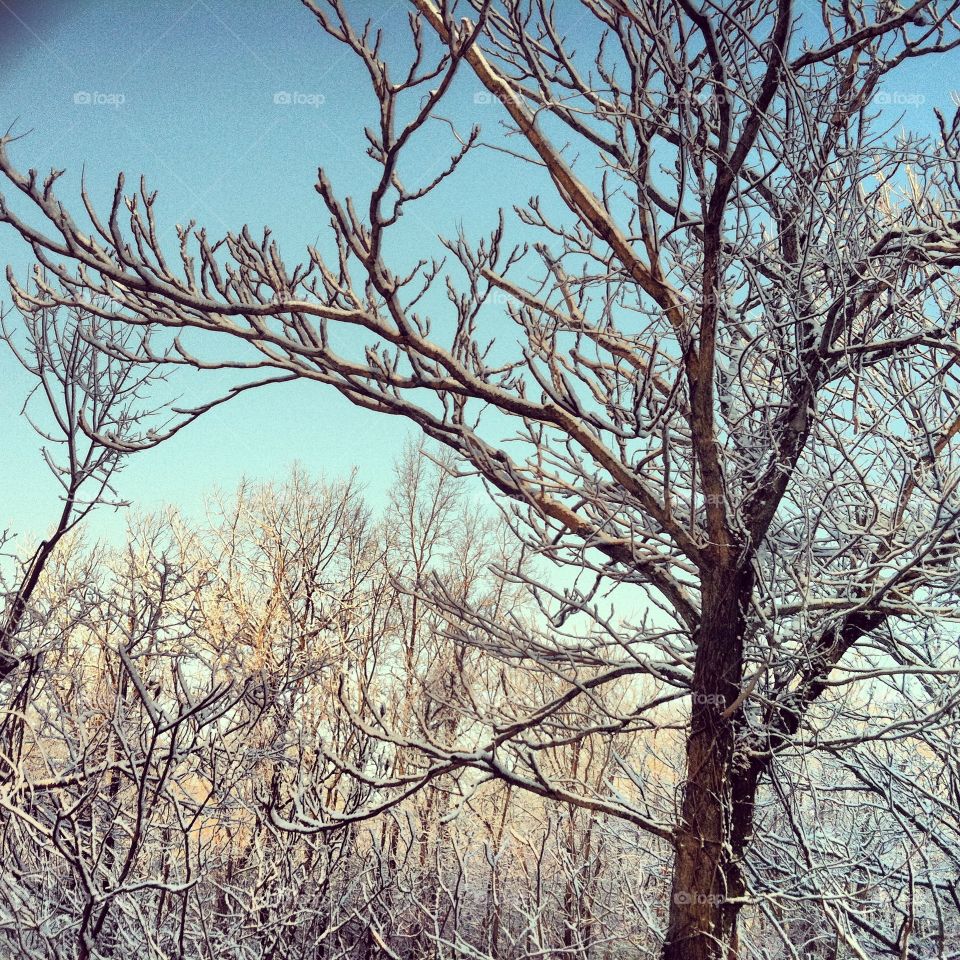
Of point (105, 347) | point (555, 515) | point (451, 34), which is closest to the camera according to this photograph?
point (451, 34)

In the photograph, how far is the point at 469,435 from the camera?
3.32 meters

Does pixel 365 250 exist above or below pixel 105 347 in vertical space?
above

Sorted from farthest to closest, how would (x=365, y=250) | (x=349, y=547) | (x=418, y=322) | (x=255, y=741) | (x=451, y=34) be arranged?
1. (x=349, y=547)
2. (x=255, y=741)
3. (x=418, y=322)
4. (x=365, y=250)
5. (x=451, y=34)

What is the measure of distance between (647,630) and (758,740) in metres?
0.66

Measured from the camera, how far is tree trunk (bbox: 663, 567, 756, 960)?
317cm

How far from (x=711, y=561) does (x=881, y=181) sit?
165 centimetres

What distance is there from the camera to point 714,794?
3271mm

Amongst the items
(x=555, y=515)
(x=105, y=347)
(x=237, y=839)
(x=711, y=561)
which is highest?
(x=105, y=347)

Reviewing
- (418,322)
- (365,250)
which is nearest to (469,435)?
(418,322)

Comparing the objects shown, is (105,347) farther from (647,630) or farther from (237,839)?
(237,839)

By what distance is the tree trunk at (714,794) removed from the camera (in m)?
3.17

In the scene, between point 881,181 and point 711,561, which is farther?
point 711,561

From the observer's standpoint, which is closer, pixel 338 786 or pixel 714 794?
pixel 714 794

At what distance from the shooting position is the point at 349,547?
1662cm
